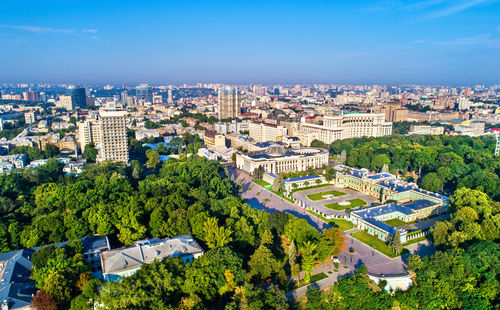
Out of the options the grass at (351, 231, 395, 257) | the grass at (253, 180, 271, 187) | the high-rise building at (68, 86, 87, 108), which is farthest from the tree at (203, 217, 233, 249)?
the high-rise building at (68, 86, 87, 108)

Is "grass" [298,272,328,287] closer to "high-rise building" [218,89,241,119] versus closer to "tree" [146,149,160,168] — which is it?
"tree" [146,149,160,168]

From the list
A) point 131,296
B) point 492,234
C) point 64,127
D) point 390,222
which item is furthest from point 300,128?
point 131,296

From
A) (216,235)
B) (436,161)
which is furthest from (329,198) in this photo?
(436,161)

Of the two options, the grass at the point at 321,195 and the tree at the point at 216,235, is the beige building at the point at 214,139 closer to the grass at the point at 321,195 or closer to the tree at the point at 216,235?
the grass at the point at 321,195

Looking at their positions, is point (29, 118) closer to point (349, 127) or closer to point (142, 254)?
point (349, 127)

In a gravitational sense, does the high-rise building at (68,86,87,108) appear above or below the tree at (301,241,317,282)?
above

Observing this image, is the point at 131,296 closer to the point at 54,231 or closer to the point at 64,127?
the point at 54,231
